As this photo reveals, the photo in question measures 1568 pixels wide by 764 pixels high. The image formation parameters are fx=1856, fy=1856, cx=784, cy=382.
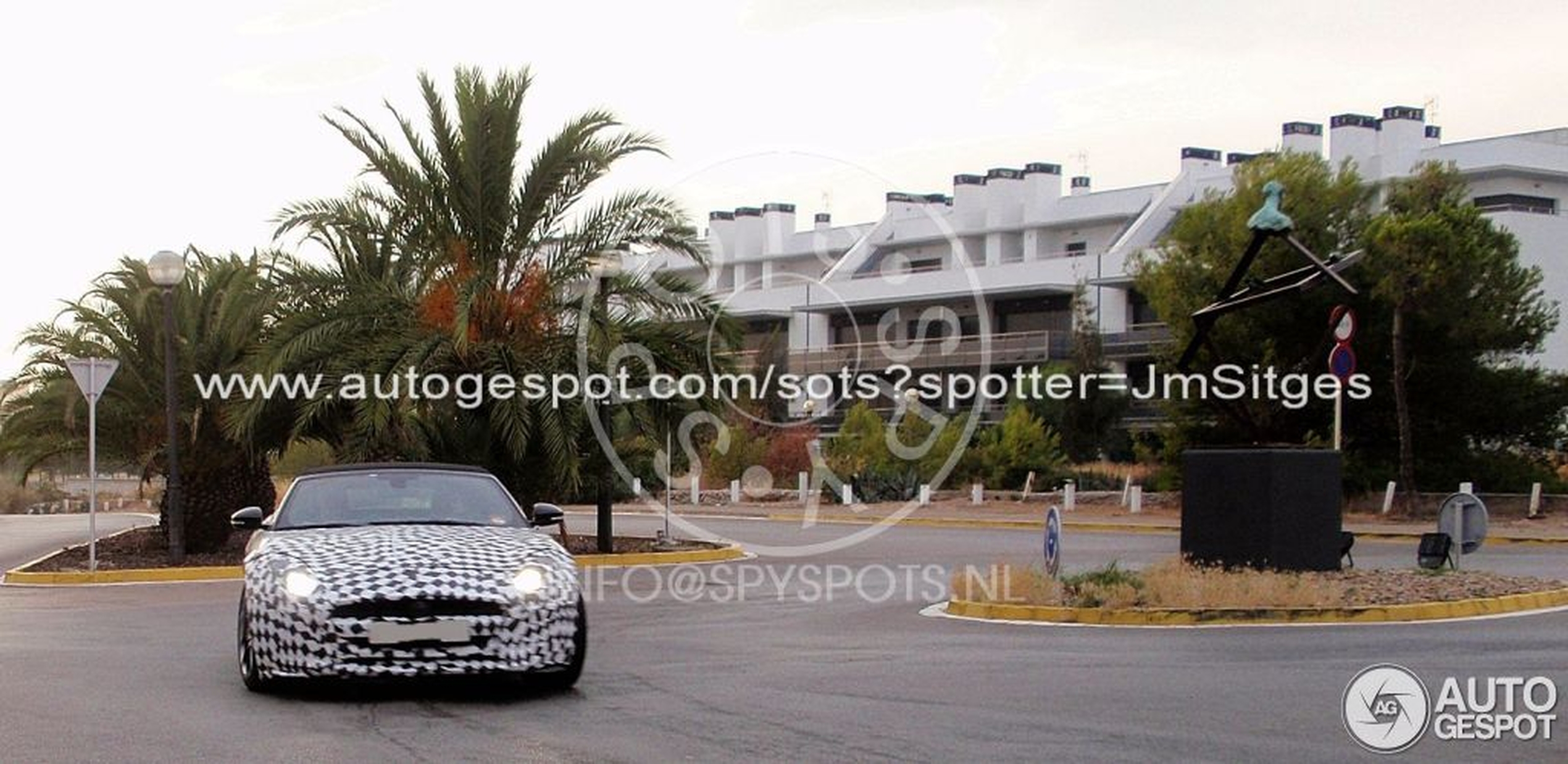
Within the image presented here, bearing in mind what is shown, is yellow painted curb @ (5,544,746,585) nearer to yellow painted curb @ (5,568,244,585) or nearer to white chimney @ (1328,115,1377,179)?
yellow painted curb @ (5,568,244,585)

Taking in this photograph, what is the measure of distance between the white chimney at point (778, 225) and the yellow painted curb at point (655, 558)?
183 ft

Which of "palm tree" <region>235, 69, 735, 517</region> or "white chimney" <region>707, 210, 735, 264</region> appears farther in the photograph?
"white chimney" <region>707, 210, 735, 264</region>

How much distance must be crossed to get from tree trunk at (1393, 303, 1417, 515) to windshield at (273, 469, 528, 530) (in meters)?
32.4

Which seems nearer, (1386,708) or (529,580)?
(1386,708)

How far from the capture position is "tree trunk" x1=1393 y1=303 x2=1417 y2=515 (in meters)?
41.1

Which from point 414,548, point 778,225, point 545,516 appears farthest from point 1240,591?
point 778,225

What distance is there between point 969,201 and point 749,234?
1253 cm

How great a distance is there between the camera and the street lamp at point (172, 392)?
23922 mm

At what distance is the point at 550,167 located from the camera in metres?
27.1

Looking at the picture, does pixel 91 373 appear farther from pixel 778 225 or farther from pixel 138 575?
pixel 778 225

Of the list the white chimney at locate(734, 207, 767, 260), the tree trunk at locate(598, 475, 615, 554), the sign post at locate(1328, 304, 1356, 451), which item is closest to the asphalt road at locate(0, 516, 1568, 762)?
the sign post at locate(1328, 304, 1356, 451)

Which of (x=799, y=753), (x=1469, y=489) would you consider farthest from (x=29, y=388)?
(x=1469, y=489)

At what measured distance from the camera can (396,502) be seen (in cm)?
1229

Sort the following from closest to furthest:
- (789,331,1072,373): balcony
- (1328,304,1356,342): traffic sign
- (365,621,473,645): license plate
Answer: (365,621,473,645): license plate → (1328,304,1356,342): traffic sign → (789,331,1072,373): balcony
